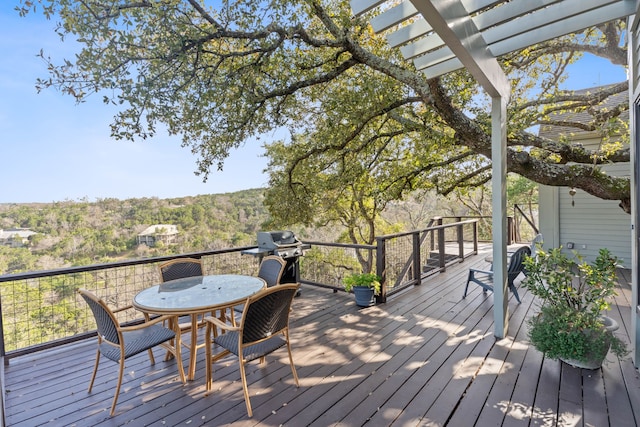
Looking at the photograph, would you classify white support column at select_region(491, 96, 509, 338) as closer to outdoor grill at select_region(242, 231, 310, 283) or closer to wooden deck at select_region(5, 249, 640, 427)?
wooden deck at select_region(5, 249, 640, 427)

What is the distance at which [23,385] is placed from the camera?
269cm

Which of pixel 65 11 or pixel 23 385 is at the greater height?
pixel 65 11

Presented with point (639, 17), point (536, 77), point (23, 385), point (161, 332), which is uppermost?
point (536, 77)

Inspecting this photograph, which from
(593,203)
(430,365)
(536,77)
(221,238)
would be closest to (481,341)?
(430,365)

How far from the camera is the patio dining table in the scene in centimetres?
256

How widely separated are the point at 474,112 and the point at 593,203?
3.86 m

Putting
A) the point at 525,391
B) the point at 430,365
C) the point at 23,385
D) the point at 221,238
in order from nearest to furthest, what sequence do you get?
the point at 525,391 → the point at 23,385 → the point at 430,365 → the point at 221,238

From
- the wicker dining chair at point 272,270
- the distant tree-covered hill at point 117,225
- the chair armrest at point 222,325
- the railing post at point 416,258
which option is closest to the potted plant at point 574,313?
the wicker dining chair at point 272,270

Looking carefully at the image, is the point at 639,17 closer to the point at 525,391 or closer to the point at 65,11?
the point at 525,391

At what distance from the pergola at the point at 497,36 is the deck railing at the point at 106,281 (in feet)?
6.31

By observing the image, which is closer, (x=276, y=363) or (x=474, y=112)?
(x=276, y=363)

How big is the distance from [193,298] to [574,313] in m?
3.30

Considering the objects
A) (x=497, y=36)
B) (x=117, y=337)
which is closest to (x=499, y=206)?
(x=497, y=36)

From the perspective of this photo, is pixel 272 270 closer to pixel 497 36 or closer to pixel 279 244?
pixel 279 244
